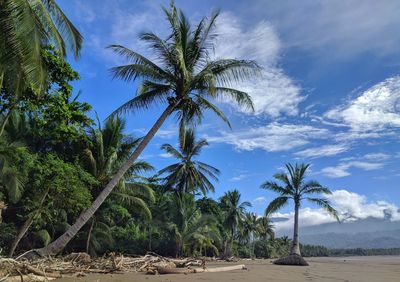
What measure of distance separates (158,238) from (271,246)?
145 ft

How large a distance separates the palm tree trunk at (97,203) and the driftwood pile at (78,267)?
1.78ft

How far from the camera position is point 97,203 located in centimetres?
1412

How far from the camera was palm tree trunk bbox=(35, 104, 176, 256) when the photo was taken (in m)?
13.3

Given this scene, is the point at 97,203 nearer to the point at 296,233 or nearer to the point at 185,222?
the point at 185,222

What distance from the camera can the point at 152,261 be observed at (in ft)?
48.6

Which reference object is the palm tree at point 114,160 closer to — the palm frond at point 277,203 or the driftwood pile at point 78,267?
the driftwood pile at point 78,267

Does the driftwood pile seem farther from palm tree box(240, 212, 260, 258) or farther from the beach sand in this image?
palm tree box(240, 212, 260, 258)

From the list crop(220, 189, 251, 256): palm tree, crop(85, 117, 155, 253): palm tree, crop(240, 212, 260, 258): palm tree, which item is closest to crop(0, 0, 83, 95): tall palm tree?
crop(85, 117, 155, 253): palm tree

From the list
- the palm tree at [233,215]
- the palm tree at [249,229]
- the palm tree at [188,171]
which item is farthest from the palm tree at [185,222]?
the palm tree at [249,229]

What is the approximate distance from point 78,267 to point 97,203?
8.72ft

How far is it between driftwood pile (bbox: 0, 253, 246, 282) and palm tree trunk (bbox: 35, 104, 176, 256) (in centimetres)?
54

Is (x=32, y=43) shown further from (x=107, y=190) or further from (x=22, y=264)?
(x=107, y=190)

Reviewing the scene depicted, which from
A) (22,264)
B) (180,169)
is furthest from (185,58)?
(180,169)

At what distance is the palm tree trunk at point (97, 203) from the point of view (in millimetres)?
13293
